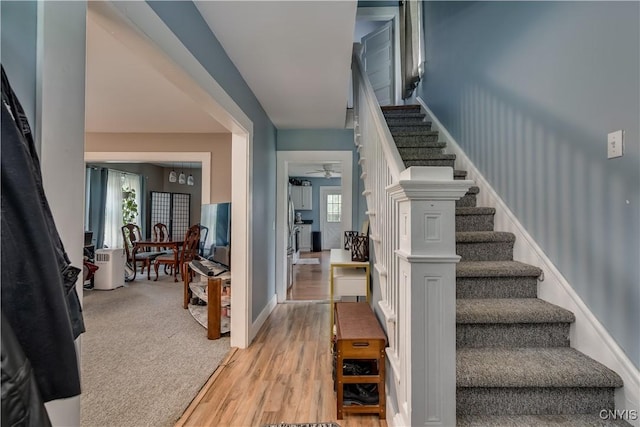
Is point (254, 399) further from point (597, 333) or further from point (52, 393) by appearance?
point (597, 333)

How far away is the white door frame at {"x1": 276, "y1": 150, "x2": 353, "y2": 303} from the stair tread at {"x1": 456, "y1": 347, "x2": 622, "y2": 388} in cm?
269

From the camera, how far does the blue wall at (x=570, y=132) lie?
138cm

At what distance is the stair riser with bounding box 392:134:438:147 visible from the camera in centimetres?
339

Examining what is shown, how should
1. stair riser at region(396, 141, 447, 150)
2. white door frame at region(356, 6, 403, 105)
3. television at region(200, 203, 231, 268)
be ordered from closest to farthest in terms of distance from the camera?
1. stair riser at region(396, 141, 447, 150)
2. television at region(200, 203, 231, 268)
3. white door frame at region(356, 6, 403, 105)

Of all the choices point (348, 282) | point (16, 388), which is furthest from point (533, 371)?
point (16, 388)

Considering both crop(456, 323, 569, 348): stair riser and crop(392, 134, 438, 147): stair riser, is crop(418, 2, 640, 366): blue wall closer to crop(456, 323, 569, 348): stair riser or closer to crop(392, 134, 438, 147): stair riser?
crop(456, 323, 569, 348): stair riser

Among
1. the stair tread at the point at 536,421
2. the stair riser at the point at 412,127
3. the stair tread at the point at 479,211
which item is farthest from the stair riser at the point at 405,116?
the stair tread at the point at 536,421

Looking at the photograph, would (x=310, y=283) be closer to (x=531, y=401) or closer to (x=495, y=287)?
(x=495, y=287)

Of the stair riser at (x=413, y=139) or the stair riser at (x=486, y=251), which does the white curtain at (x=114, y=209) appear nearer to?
the stair riser at (x=413, y=139)

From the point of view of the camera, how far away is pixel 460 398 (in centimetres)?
142

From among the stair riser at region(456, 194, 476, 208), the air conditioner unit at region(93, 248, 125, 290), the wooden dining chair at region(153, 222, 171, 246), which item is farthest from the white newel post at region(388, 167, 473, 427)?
the wooden dining chair at region(153, 222, 171, 246)

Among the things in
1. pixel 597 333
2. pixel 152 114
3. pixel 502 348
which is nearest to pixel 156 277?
pixel 152 114

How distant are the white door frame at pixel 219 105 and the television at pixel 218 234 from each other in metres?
0.83

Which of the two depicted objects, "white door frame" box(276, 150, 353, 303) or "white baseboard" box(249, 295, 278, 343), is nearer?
"white baseboard" box(249, 295, 278, 343)
